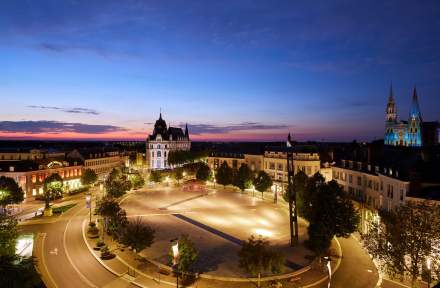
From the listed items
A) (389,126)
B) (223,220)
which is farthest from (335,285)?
(389,126)

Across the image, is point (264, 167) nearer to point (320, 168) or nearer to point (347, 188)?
point (320, 168)

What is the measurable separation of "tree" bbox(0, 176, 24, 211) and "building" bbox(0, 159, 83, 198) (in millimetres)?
11128

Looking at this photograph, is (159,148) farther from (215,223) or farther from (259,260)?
(259,260)

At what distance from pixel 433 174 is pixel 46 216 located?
61489 mm

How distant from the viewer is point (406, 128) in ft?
574

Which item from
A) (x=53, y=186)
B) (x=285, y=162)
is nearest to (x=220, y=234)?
(x=53, y=186)

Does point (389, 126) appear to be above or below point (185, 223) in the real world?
above

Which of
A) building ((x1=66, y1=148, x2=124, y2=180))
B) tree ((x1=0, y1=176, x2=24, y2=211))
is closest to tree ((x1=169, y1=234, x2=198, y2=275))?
tree ((x1=0, y1=176, x2=24, y2=211))

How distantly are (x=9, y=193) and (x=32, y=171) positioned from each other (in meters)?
18.1

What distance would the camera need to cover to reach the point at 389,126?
183 m

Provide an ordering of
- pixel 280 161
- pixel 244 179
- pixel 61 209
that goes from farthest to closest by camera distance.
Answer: pixel 280 161
pixel 244 179
pixel 61 209

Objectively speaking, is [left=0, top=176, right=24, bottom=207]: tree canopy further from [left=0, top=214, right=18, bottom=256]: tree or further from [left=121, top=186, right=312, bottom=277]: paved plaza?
[left=0, top=214, right=18, bottom=256]: tree

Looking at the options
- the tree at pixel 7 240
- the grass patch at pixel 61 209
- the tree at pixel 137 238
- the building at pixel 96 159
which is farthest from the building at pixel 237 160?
the tree at pixel 7 240

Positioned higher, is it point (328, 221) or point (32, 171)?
point (32, 171)
